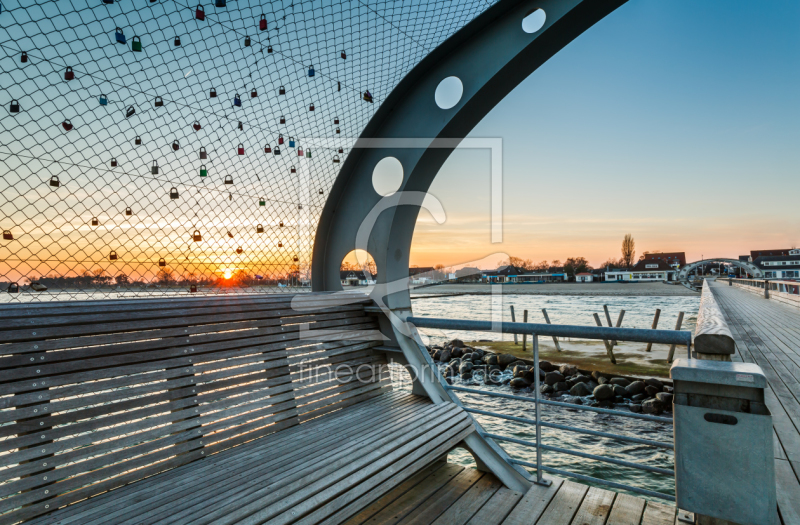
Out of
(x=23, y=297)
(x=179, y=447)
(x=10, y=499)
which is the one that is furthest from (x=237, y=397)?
(x=23, y=297)

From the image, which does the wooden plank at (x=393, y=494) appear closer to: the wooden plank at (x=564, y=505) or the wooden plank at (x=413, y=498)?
the wooden plank at (x=413, y=498)

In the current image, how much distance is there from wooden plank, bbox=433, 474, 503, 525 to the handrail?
832 millimetres

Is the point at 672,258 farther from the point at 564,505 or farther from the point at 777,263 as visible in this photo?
the point at 564,505

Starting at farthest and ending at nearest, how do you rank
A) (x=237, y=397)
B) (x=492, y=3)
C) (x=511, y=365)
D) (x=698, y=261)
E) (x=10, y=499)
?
(x=698, y=261) → (x=511, y=365) → (x=492, y=3) → (x=237, y=397) → (x=10, y=499)

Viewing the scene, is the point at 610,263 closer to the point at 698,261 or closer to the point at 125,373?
the point at 698,261

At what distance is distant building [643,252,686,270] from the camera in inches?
2429

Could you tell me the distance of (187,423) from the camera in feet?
5.64

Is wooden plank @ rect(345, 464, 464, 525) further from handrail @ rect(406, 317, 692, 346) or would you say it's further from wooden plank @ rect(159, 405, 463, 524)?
handrail @ rect(406, 317, 692, 346)

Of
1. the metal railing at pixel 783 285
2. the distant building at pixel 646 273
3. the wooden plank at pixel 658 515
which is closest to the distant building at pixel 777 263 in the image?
the distant building at pixel 646 273

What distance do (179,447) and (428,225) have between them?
2.14m

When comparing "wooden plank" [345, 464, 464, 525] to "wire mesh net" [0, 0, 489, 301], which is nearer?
"wire mesh net" [0, 0, 489, 301]

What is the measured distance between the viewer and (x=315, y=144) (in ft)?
9.77

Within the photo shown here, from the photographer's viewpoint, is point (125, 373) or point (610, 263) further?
point (610, 263)

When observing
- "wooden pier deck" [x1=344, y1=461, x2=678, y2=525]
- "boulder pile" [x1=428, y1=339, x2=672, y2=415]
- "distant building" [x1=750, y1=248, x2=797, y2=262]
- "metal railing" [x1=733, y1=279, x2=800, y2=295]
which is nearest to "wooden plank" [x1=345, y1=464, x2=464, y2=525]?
"wooden pier deck" [x1=344, y1=461, x2=678, y2=525]
